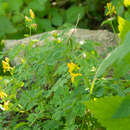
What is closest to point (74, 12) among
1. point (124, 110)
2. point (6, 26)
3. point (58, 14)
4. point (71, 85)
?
point (58, 14)

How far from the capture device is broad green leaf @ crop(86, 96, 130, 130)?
3.44 ft

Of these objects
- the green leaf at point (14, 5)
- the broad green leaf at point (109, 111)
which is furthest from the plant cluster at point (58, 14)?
the broad green leaf at point (109, 111)

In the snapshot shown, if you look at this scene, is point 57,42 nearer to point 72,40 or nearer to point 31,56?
point 72,40

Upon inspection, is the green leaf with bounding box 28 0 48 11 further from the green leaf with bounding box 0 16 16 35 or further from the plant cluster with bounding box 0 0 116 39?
the green leaf with bounding box 0 16 16 35

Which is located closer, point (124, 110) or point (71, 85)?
point (124, 110)

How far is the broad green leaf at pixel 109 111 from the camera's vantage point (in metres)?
1.05

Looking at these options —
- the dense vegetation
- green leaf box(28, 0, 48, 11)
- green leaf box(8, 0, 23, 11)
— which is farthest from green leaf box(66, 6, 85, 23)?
the dense vegetation

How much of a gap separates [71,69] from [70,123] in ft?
1.04

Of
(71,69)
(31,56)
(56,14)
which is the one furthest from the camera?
(56,14)

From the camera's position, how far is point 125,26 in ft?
3.57

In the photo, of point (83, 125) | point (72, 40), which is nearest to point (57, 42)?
Result: point (72, 40)

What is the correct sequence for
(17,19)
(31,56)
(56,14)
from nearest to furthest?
(31,56), (17,19), (56,14)

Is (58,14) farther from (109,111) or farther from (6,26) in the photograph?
(6,26)

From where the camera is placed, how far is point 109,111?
1.08 meters
